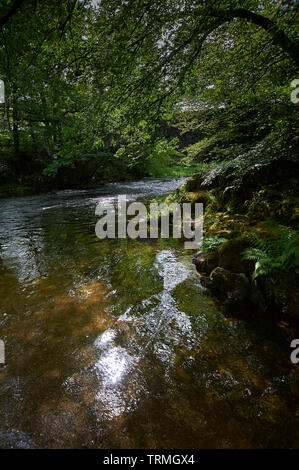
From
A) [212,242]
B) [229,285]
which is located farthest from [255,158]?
[229,285]

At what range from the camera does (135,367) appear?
212 centimetres

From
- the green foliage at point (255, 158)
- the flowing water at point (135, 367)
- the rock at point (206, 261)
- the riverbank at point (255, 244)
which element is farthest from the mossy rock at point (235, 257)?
the green foliage at point (255, 158)

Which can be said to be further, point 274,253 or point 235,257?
point 235,257

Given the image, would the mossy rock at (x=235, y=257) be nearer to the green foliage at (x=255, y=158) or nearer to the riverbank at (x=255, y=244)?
the riverbank at (x=255, y=244)

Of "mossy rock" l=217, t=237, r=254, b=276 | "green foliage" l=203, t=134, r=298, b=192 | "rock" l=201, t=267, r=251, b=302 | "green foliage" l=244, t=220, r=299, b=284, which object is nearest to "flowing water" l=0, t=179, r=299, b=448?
"rock" l=201, t=267, r=251, b=302

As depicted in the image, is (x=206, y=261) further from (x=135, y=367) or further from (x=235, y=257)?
(x=135, y=367)

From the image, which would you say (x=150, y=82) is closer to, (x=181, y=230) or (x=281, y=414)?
(x=181, y=230)

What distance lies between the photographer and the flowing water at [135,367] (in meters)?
1.59

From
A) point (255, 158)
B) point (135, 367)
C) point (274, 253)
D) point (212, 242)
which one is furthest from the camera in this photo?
point (255, 158)

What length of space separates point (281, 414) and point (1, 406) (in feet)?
7.79

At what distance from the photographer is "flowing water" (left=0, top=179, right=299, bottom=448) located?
1586 mm

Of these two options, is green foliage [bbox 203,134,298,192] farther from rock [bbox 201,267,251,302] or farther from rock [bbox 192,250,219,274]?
rock [bbox 201,267,251,302]

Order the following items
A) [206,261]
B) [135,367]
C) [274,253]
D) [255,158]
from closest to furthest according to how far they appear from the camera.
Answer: [135,367] < [274,253] < [206,261] < [255,158]

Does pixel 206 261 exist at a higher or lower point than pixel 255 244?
lower
